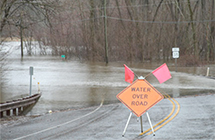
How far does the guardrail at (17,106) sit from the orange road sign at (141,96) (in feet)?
20.2

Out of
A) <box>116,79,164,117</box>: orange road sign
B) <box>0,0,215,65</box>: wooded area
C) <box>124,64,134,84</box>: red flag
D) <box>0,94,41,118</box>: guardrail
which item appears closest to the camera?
<box>116,79,164,117</box>: orange road sign

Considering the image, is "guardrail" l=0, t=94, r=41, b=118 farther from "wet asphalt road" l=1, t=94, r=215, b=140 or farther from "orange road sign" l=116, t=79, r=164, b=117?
"orange road sign" l=116, t=79, r=164, b=117

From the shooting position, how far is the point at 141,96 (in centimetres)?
1130

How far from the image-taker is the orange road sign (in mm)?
11250

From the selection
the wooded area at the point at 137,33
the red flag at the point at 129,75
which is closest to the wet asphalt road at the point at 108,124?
the red flag at the point at 129,75

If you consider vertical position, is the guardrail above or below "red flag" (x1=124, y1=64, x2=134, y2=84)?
below

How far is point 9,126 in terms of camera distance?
13.7 m

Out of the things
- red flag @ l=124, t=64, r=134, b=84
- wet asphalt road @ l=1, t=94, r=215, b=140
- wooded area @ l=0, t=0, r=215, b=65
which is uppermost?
wooded area @ l=0, t=0, r=215, b=65

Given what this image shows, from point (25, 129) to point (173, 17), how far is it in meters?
52.3

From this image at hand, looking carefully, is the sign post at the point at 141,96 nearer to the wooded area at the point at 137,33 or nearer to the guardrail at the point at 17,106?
the guardrail at the point at 17,106

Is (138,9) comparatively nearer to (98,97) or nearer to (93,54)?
(93,54)

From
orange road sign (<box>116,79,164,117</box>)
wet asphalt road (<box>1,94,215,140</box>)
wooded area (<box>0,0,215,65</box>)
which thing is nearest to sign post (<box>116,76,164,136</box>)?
orange road sign (<box>116,79,164,117</box>)

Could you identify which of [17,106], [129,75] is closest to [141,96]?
[129,75]

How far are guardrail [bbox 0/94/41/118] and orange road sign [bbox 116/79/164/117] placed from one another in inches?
242
